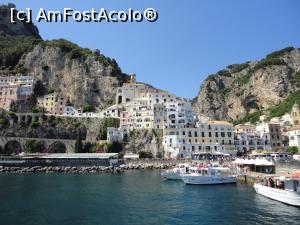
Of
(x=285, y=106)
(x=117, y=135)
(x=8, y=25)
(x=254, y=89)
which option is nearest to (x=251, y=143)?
(x=285, y=106)

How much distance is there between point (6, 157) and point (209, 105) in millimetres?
83554

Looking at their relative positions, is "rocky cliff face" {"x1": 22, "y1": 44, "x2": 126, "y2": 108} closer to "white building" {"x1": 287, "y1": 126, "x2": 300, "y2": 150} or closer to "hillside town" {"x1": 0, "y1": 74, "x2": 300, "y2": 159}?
"hillside town" {"x1": 0, "y1": 74, "x2": 300, "y2": 159}

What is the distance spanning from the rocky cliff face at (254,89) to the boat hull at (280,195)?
89.4 meters

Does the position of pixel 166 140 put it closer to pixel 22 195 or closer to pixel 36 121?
pixel 36 121

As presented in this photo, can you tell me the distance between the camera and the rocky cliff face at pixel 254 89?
383 feet

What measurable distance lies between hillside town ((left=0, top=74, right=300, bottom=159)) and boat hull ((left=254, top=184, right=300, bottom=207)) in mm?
42379

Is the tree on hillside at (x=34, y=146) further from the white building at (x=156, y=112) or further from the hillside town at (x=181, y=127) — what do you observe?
the white building at (x=156, y=112)

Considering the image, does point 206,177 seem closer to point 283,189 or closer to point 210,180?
point 210,180

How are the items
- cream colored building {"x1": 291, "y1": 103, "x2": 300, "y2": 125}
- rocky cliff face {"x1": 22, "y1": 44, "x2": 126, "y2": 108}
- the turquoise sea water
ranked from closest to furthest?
the turquoise sea water
cream colored building {"x1": 291, "y1": 103, "x2": 300, "y2": 125}
rocky cliff face {"x1": 22, "y1": 44, "x2": 126, "y2": 108}

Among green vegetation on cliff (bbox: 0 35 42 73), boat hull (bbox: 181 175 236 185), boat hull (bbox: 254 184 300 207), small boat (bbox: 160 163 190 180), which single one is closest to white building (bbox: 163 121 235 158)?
small boat (bbox: 160 163 190 180)

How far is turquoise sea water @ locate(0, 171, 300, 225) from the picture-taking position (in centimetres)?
2292

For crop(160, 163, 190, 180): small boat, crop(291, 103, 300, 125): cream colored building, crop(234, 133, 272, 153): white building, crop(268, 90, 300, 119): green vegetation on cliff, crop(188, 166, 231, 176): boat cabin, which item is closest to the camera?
crop(188, 166, 231, 176): boat cabin

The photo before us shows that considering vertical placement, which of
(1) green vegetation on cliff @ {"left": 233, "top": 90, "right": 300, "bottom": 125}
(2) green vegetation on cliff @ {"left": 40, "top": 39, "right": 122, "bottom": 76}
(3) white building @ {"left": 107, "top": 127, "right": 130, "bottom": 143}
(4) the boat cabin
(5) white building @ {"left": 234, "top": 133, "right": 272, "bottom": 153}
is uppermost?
(2) green vegetation on cliff @ {"left": 40, "top": 39, "right": 122, "bottom": 76}

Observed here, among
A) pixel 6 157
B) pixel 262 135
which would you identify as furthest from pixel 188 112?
pixel 6 157
